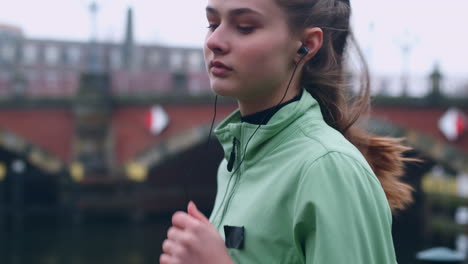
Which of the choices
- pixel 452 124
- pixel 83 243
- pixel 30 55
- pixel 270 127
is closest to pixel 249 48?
pixel 270 127

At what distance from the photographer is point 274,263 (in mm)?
1167

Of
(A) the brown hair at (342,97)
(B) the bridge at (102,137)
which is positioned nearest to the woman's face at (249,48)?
(A) the brown hair at (342,97)

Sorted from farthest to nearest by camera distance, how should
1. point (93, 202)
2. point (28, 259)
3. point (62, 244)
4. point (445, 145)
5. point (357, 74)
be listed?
point (93, 202) < point (445, 145) < point (62, 244) < point (28, 259) < point (357, 74)

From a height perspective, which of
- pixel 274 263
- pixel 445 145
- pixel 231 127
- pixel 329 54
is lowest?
pixel 445 145

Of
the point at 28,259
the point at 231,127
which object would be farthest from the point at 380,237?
the point at 28,259

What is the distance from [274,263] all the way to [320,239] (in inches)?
4.7

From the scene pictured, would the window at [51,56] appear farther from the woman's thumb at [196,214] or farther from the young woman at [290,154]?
the woman's thumb at [196,214]

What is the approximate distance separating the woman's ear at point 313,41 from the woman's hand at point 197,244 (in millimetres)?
380

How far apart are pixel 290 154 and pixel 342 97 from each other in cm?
29

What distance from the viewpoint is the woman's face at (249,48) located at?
127 cm

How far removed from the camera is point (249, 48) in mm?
1268

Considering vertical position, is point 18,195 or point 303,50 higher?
point 303,50

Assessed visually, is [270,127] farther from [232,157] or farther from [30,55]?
[30,55]

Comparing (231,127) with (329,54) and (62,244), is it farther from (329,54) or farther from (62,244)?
(62,244)
